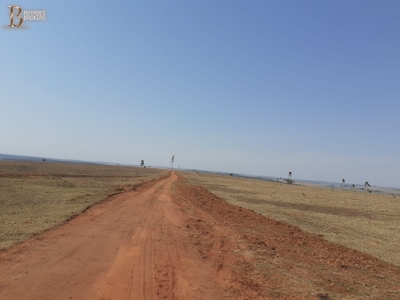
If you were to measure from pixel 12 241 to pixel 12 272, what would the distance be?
302 cm

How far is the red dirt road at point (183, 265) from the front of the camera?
22.4ft

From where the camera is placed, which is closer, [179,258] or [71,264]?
[71,264]

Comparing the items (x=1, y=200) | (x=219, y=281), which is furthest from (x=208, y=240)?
(x=1, y=200)

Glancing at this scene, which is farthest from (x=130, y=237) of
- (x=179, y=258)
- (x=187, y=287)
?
(x=187, y=287)

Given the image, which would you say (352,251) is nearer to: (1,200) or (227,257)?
(227,257)

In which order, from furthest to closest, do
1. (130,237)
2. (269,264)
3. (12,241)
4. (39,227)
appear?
1. (39,227)
2. (130,237)
3. (12,241)
4. (269,264)

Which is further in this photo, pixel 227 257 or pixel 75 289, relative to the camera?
pixel 227 257

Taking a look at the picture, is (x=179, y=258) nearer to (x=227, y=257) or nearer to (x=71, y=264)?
(x=227, y=257)

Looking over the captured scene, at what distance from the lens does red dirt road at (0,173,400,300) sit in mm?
6816

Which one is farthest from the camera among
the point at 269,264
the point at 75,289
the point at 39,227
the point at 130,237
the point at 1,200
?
the point at 1,200

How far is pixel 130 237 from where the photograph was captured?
11312mm

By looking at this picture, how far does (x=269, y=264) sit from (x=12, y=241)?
8891 mm

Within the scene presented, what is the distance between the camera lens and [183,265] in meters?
8.54

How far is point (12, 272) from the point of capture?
24.3 feet
